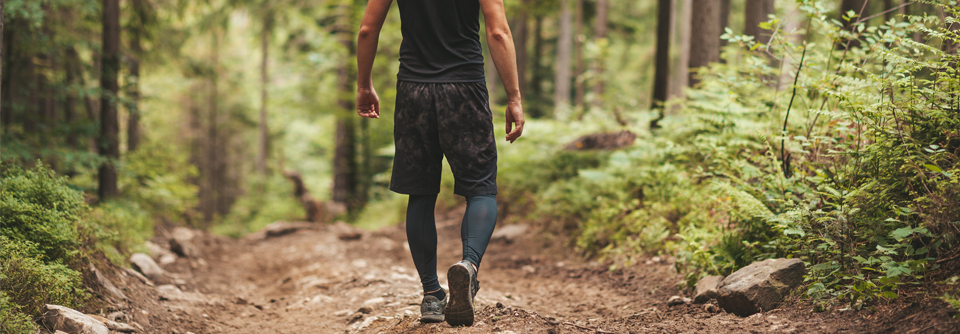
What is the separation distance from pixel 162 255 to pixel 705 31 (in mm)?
7333

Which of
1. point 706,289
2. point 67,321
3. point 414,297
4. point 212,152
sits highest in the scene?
point 67,321

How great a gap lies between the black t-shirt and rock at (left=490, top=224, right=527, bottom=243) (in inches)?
171

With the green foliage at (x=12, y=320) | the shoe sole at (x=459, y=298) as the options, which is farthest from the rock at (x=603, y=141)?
the green foliage at (x=12, y=320)

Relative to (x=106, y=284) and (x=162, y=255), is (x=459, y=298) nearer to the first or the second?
(x=106, y=284)

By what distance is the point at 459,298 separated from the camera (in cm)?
266

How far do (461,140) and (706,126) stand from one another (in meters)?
3.45

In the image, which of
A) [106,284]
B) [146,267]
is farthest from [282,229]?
[106,284]

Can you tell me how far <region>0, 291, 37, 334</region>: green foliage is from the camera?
2.36 meters

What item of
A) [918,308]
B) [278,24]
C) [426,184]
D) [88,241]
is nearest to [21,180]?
[88,241]

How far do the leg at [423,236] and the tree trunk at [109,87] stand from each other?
5.76m

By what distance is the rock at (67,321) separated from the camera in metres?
2.64

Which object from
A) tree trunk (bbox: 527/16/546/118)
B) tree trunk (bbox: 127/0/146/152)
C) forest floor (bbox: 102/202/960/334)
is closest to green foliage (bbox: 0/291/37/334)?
forest floor (bbox: 102/202/960/334)

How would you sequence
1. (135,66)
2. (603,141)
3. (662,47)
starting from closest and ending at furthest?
1. (662,47)
2. (603,141)
3. (135,66)

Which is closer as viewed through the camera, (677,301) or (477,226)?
(477,226)
